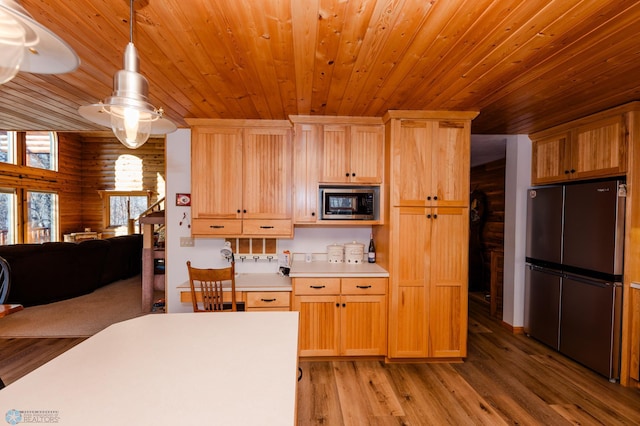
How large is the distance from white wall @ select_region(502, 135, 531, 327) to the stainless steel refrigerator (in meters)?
0.13

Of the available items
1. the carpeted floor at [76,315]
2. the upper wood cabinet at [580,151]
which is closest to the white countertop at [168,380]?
the carpeted floor at [76,315]

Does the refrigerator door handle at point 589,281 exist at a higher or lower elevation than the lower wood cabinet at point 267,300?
higher

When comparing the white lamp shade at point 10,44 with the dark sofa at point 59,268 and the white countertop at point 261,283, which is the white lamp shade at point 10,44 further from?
the dark sofa at point 59,268

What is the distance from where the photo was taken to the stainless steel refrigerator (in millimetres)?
2484

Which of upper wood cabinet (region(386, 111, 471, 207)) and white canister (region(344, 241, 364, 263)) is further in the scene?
white canister (region(344, 241, 364, 263))

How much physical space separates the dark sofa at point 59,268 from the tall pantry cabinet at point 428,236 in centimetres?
497

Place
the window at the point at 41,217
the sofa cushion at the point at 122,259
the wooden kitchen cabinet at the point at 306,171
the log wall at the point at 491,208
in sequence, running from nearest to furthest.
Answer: the wooden kitchen cabinet at the point at 306,171, the log wall at the point at 491,208, the sofa cushion at the point at 122,259, the window at the point at 41,217

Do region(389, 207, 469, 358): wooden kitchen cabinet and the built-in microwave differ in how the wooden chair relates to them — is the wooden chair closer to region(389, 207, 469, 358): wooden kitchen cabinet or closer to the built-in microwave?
the built-in microwave

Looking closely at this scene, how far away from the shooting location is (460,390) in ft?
7.83

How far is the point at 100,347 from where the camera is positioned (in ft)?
4.01

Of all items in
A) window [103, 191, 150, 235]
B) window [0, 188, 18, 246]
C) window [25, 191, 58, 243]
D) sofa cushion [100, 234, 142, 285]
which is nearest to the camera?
sofa cushion [100, 234, 142, 285]

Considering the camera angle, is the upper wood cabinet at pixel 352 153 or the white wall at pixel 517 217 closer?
the upper wood cabinet at pixel 352 153

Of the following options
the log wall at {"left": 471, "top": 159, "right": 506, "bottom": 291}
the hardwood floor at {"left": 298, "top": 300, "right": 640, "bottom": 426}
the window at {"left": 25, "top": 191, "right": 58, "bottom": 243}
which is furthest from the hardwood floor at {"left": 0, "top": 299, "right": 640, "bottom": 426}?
the window at {"left": 25, "top": 191, "right": 58, "bottom": 243}
